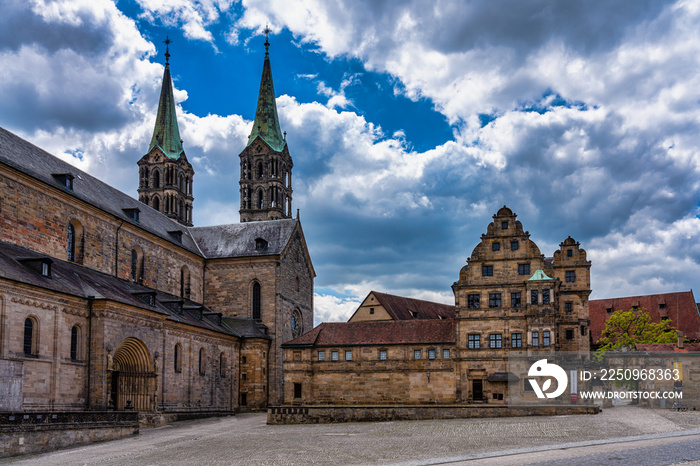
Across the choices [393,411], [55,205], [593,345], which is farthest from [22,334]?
[593,345]

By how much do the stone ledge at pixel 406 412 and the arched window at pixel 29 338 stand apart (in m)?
12.7

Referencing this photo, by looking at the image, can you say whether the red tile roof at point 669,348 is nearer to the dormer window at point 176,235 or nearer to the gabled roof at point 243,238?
the gabled roof at point 243,238

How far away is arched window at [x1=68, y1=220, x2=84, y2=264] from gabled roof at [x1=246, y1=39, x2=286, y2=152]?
4828cm

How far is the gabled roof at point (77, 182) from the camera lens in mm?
40656

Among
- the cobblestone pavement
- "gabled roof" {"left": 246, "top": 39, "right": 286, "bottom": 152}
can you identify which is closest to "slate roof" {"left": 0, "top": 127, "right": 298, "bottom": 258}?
the cobblestone pavement

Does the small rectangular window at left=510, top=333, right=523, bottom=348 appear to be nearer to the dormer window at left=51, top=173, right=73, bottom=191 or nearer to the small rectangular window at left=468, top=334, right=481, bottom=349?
the small rectangular window at left=468, top=334, right=481, bottom=349

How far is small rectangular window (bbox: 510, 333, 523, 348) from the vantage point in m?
46.4

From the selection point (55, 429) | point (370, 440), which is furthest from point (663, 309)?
point (55, 429)

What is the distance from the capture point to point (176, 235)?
59.8m

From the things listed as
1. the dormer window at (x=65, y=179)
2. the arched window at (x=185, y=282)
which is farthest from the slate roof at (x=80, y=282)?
the arched window at (x=185, y=282)

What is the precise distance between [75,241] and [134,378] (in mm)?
10172

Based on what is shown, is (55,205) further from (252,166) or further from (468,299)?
(252,166)

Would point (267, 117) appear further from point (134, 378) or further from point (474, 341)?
point (134, 378)

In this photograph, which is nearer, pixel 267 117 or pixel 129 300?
pixel 129 300
